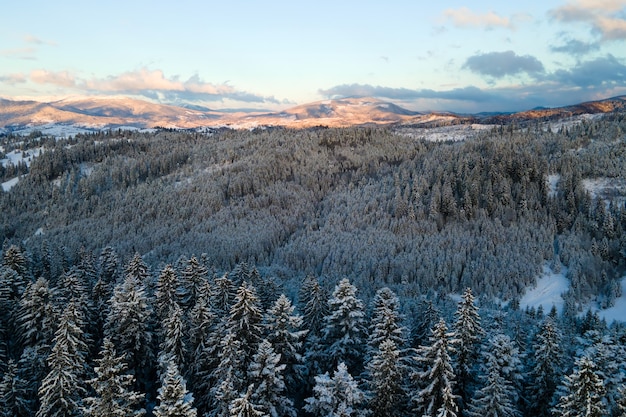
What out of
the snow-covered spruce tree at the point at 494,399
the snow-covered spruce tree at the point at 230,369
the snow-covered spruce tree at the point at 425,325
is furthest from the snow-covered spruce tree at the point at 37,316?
the snow-covered spruce tree at the point at 494,399

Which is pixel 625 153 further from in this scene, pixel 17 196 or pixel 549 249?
pixel 17 196

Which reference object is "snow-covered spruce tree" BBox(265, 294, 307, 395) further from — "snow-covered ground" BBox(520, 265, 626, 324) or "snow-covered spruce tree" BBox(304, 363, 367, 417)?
"snow-covered ground" BBox(520, 265, 626, 324)

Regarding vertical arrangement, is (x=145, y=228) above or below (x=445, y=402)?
below

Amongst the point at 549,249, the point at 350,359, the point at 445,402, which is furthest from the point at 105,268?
the point at 549,249

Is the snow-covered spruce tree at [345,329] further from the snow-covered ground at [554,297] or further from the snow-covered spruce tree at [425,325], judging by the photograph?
the snow-covered ground at [554,297]

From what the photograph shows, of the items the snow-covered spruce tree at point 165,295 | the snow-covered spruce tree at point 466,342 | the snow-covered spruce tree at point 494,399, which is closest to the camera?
the snow-covered spruce tree at point 494,399
